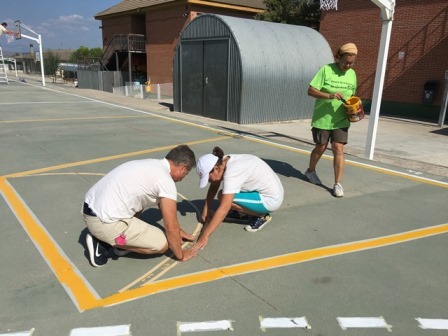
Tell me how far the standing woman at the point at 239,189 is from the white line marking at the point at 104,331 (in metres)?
1.10

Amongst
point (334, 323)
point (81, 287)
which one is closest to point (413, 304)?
point (334, 323)

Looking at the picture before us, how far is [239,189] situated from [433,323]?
1820mm

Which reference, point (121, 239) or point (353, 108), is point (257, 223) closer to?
point (121, 239)

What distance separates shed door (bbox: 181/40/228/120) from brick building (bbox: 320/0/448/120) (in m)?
7.54

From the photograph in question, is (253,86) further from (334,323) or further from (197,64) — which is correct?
(334,323)

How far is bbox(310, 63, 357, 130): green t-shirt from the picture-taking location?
521 cm

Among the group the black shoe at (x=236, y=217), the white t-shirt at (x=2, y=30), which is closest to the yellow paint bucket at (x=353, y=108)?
the black shoe at (x=236, y=217)

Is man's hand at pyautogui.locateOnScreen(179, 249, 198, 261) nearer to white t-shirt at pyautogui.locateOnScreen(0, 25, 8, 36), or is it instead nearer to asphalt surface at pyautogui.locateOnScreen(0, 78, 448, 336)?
asphalt surface at pyautogui.locateOnScreen(0, 78, 448, 336)

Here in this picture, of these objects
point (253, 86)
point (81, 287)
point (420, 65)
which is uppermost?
point (420, 65)

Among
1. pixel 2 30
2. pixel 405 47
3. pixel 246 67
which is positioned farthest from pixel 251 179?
pixel 2 30

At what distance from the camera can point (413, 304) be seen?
2.85m

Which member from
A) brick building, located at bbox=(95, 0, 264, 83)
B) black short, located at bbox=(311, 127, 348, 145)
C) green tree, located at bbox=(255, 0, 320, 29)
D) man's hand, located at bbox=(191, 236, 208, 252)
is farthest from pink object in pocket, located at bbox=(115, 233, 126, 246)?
brick building, located at bbox=(95, 0, 264, 83)

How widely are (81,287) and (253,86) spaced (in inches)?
378

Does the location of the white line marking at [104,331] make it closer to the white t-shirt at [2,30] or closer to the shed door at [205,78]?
the shed door at [205,78]
